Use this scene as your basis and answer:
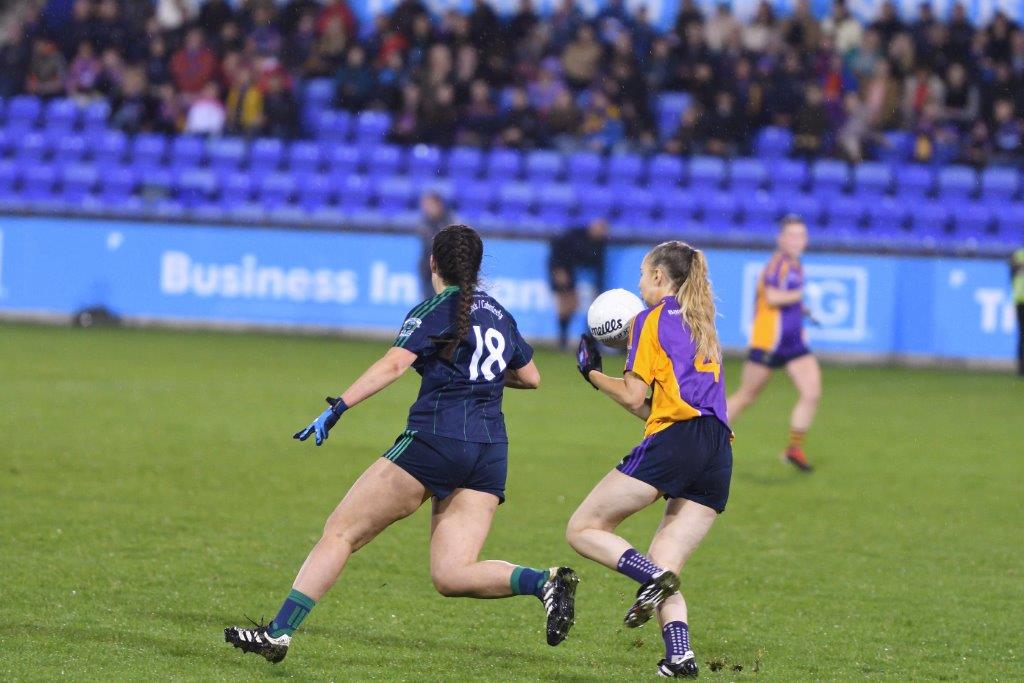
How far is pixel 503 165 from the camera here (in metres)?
24.2

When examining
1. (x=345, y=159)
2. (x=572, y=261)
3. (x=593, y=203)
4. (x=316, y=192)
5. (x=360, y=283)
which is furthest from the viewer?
(x=345, y=159)

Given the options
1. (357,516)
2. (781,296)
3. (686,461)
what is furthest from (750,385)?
(357,516)

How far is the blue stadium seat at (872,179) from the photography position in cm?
2344

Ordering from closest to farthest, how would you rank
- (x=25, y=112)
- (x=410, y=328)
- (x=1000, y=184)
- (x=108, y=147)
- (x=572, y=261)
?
(x=410, y=328) < (x=572, y=261) < (x=1000, y=184) < (x=108, y=147) < (x=25, y=112)

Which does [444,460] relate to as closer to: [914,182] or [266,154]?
[914,182]

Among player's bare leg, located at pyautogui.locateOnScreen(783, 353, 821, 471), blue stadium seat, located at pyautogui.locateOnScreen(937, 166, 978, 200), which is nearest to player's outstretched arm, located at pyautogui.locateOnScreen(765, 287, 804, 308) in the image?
player's bare leg, located at pyautogui.locateOnScreen(783, 353, 821, 471)

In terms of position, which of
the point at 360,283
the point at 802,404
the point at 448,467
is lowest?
the point at 360,283

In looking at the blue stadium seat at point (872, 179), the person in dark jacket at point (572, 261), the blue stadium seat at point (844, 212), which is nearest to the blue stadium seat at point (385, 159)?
the person in dark jacket at point (572, 261)

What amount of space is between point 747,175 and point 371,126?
5.93 meters

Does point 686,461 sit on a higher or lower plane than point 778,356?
higher

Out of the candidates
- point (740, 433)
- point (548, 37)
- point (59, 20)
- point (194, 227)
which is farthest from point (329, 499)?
point (59, 20)

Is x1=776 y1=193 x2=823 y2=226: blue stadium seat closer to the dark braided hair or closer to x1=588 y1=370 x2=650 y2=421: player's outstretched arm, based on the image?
x1=588 y1=370 x2=650 y2=421: player's outstretched arm

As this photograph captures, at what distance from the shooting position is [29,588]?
7605 mm

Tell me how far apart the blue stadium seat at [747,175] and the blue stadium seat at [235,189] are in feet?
24.2
